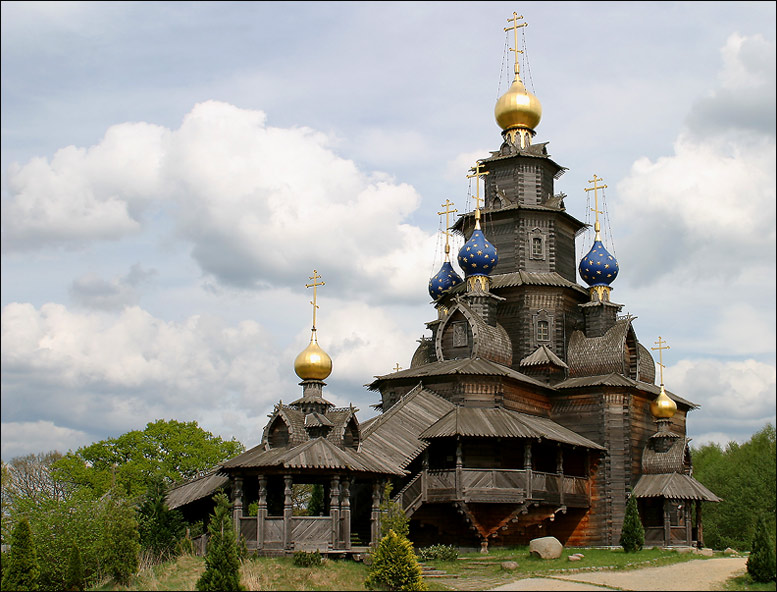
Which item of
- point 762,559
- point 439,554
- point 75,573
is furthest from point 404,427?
point 762,559

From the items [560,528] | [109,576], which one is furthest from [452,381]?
[109,576]

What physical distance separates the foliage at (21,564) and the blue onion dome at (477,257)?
15.6m

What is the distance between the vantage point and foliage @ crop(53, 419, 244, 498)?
43.3 metres

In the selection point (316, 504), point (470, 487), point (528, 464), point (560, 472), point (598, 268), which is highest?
point (598, 268)

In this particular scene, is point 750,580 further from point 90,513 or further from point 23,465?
point 23,465

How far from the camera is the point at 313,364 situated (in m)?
25.6

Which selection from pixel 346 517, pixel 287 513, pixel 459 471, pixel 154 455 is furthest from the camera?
pixel 154 455

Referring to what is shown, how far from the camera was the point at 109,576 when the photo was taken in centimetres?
2020

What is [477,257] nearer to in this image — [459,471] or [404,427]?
[404,427]

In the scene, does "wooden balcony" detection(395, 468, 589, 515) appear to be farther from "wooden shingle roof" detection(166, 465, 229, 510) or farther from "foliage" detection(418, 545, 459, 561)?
"wooden shingle roof" detection(166, 465, 229, 510)

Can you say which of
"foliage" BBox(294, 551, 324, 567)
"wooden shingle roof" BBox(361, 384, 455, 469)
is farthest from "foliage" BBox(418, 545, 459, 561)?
"foliage" BBox(294, 551, 324, 567)

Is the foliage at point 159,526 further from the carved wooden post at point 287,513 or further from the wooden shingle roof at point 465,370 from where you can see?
the wooden shingle roof at point 465,370

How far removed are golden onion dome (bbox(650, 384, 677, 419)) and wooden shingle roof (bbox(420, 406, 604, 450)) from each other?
14.4 feet

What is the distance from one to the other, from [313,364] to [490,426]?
5.22 m
